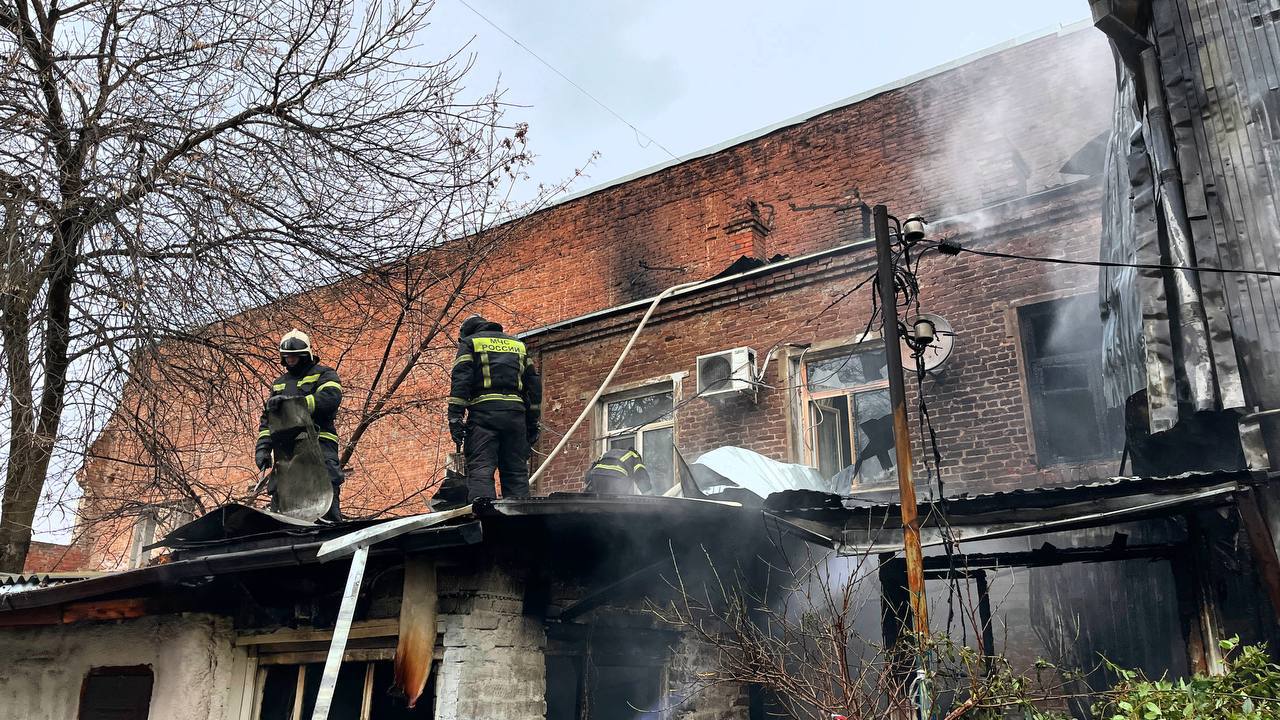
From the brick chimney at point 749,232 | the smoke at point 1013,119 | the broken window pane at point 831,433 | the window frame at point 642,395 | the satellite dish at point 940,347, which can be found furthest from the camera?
the brick chimney at point 749,232

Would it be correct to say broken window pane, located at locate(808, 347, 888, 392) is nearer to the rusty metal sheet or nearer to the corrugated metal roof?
the rusty metal sheet

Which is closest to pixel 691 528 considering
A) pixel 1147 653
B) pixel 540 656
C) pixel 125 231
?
pixel 540 656

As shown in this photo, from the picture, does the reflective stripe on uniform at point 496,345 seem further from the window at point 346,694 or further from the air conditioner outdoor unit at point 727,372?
the air conditioner outdoor unit at point 727,372

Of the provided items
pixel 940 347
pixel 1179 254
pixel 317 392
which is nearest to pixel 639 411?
pixel 940 347

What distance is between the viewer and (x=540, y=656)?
627cm

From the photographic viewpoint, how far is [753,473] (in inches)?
363

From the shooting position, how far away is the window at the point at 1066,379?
894cm

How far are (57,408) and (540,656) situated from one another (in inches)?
205

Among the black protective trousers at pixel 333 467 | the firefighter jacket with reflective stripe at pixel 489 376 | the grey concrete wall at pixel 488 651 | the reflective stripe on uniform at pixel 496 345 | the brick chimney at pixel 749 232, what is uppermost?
the brick chimney at pixel 749 232

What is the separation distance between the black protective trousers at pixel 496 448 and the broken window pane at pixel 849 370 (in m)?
4.48

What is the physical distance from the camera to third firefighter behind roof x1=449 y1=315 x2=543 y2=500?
7.26m

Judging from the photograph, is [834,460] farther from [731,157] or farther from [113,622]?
[113,622]

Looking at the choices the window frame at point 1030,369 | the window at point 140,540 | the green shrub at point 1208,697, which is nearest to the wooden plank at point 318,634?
the green shrub at point 1208,697

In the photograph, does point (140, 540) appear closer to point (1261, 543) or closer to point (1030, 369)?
point (1030, 369)
